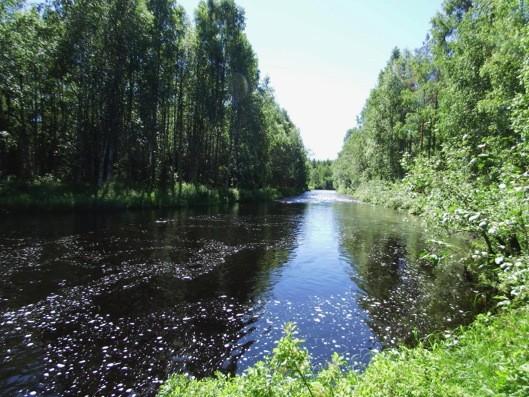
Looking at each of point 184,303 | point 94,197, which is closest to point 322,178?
point 94,197

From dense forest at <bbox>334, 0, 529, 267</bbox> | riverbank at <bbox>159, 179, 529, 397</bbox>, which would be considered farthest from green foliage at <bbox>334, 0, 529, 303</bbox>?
riverbank at <bbox>159, 179, 529, 397</bbox>

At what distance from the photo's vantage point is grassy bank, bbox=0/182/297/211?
2444cm

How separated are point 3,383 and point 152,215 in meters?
22.2

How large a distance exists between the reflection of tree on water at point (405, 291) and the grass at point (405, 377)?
3.09 meters

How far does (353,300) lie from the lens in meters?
10.7

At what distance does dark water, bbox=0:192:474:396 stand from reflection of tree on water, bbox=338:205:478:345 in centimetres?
5

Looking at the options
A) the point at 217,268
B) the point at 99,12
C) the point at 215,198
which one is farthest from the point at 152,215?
the point at 99,12

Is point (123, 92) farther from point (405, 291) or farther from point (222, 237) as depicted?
point (405, 291)

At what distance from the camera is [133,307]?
31.1 ft

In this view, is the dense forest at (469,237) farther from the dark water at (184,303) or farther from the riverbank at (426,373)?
the dark water at (184,303)

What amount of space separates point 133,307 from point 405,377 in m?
7.82

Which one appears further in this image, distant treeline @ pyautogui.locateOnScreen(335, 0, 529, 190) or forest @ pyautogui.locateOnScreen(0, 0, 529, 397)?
distant treeline @ pyautogui.locateOnScreen(335, 0, 529, 190)

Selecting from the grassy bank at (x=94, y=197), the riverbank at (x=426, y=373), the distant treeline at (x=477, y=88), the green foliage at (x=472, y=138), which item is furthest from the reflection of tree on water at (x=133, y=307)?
the grassy bank at (x=94, y=197)

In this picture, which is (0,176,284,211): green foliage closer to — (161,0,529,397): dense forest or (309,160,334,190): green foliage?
Result: (161,0,529,397): dense forest
